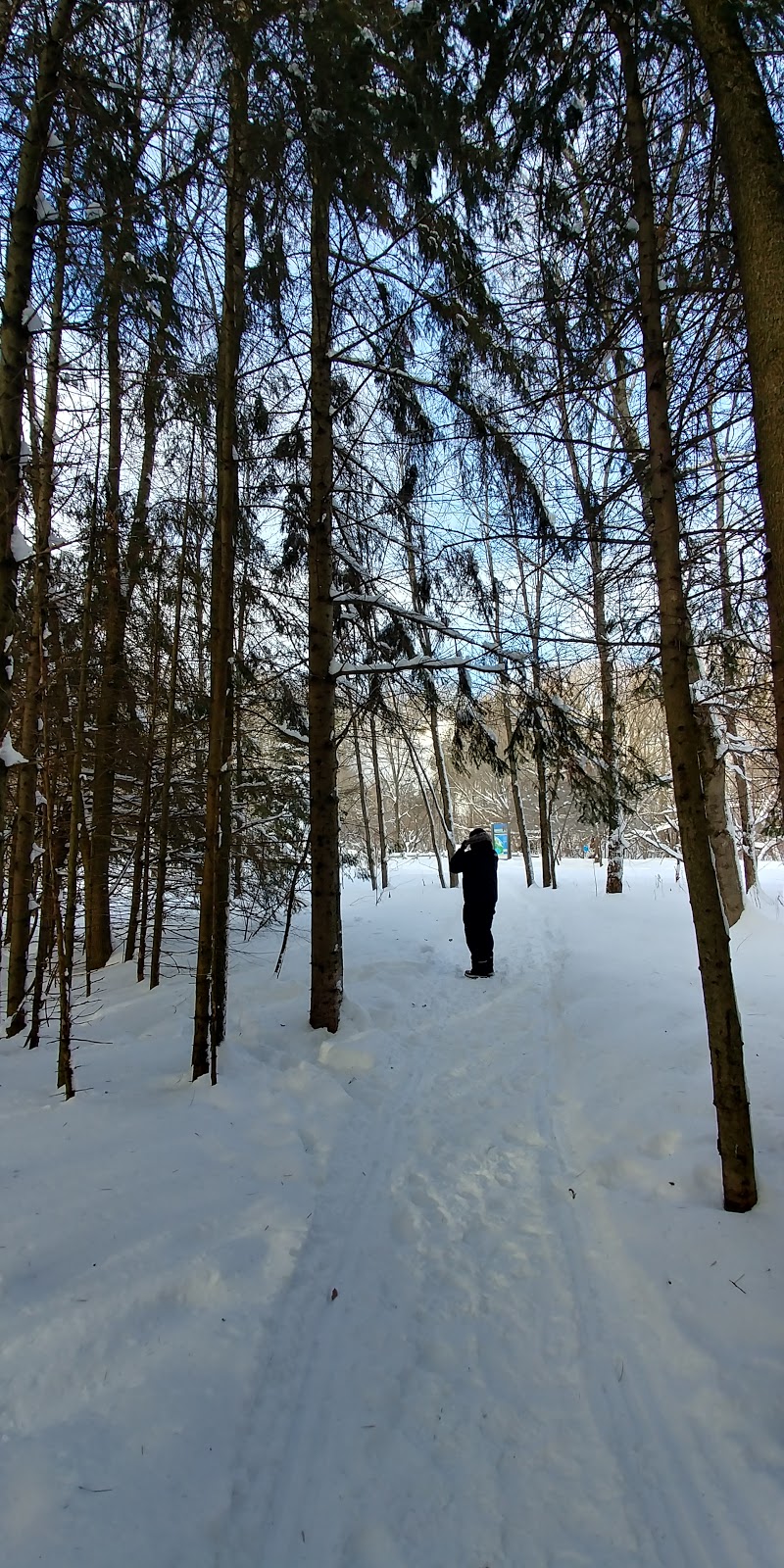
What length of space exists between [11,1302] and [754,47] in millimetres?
6412

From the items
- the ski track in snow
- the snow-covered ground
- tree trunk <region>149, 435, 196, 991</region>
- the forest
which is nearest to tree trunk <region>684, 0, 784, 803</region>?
the forest

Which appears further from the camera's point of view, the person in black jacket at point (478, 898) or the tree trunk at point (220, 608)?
the person in black jacket at point (478, 898)

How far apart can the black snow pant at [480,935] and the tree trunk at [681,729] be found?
4.50 metres

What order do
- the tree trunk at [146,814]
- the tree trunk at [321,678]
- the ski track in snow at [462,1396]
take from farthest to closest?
the tree trunk at [146,814], the tree trunk at [321,678], the ski track in snow at [462,1396]

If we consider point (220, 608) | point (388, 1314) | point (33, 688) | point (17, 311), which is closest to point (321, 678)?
point (220, 608)

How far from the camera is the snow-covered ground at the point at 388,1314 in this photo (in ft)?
5.90

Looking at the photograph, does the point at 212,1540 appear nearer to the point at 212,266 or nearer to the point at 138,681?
the point at 212,266

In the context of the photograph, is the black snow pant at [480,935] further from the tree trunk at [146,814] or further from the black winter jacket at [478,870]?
the tree trunk at [146,814]

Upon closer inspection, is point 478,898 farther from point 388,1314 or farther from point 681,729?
→ point 388,1314

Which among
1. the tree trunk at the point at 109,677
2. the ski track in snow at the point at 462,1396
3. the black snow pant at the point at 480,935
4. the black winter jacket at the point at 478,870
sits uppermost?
the tree trunk at the point at 109,677

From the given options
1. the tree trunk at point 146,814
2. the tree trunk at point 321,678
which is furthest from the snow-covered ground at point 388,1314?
the tree trunk at point 146,814

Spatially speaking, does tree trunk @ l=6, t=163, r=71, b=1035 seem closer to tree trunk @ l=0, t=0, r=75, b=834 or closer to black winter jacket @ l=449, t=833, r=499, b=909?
tree trunk @ l=0, t=0, r=75, b=834

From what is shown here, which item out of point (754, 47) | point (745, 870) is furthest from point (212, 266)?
point (745, 870)

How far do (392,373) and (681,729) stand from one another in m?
4.16
